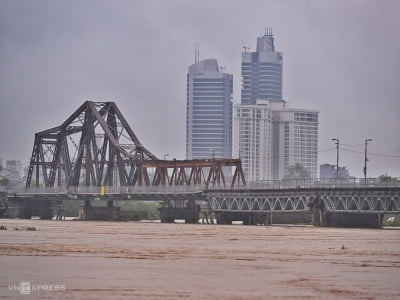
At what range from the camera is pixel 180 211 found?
14600cm

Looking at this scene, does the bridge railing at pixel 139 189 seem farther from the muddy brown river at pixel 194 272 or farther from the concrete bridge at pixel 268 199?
the muddy brown river at pixel 194 272

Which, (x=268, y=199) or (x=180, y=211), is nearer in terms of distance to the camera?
(x=268, y=199)

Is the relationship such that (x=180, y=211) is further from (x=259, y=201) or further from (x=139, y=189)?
(x=259, y=201)

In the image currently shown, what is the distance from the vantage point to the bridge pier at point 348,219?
377 feet

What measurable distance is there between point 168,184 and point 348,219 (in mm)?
54394

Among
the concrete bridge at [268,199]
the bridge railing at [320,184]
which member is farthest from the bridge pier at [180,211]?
the bridge railing at [320,184]

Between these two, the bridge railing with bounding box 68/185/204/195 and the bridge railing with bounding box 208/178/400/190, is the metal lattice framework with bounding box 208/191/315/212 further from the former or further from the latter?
the bridge railing with bounding box 68/185/204/195

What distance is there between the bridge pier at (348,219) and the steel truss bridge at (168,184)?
1087 millimetres

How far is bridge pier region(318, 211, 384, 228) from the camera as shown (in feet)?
377

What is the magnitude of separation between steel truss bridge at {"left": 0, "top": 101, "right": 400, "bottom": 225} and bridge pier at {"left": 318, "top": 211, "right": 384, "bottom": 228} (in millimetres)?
1087

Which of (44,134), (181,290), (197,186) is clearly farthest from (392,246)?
(44,134)

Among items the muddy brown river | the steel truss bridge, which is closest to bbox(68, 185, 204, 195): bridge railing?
the steel truss bridge

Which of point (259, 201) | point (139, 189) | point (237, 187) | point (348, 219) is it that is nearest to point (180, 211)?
point (139, 189)

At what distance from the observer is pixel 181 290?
3784 centimetres
